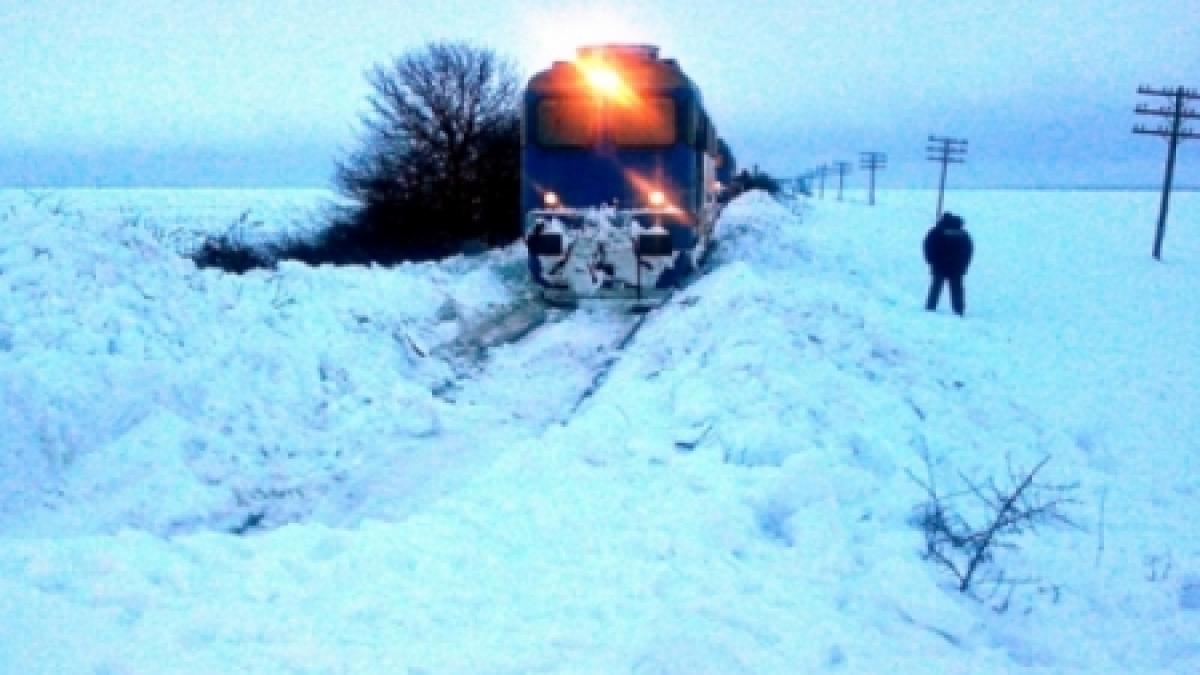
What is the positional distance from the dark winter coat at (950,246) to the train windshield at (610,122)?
15.5 ft

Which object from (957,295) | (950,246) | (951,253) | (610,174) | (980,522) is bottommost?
(980,522)

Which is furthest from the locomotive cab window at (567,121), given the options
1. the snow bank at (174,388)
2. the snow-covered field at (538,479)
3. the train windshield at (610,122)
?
the snow bank at (174,388)

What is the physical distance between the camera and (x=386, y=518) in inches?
242

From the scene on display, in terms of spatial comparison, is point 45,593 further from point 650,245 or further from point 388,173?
point 388,173

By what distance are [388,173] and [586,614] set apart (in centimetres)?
2528

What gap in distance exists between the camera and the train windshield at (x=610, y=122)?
49.7ft

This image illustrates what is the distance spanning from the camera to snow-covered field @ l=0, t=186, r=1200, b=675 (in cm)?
412

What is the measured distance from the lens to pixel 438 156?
27938mm

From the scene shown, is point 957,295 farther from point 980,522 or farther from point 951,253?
point 980,522

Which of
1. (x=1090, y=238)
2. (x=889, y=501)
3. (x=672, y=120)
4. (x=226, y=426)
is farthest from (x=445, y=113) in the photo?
(x=1090, y=238)

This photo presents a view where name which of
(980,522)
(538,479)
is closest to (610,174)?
(538,479)

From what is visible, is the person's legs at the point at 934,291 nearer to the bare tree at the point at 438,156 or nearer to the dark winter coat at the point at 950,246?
the dark winter coat at the point at 950,246

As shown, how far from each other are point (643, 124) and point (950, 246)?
5480mm

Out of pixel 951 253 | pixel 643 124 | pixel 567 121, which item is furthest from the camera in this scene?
pixel 951 253
